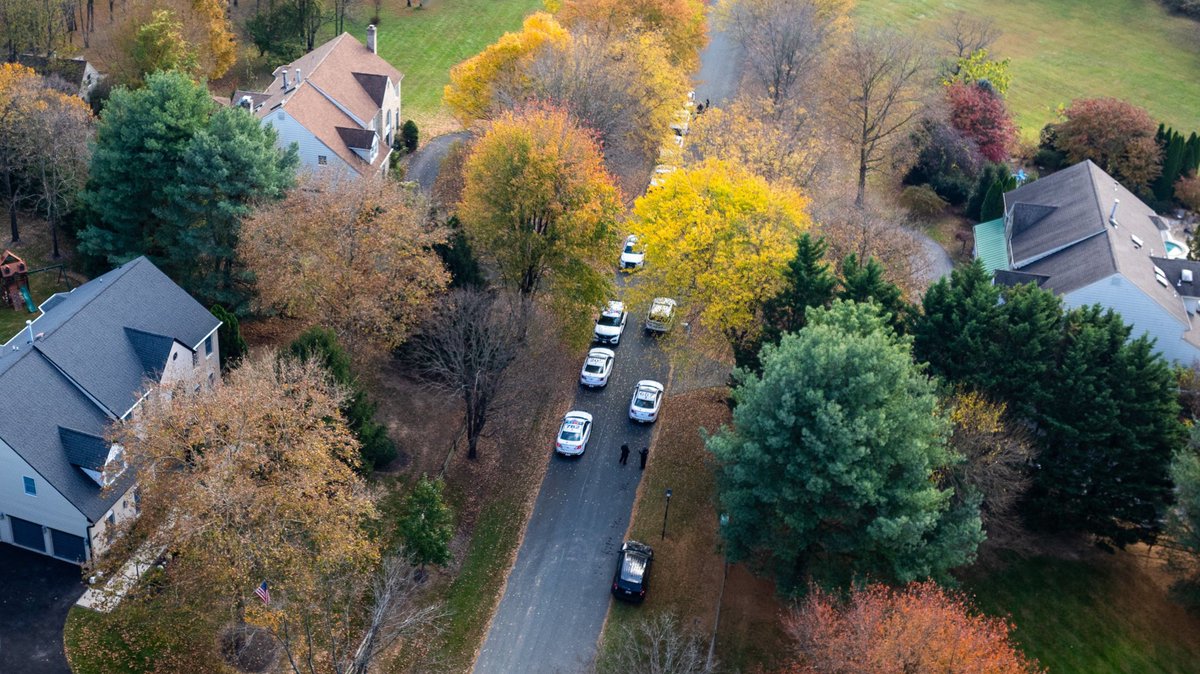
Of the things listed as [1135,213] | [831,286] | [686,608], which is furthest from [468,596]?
[1135,213]

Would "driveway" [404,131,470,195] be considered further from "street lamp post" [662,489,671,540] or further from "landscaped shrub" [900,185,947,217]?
"landscaped shrub" [900,185,947,217]

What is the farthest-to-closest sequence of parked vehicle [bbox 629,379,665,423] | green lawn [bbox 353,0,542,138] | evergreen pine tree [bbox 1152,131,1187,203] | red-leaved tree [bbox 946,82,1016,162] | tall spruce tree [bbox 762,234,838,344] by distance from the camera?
green lawn [bbox 353,0,542,138]
evergreen pine tree [bbox 1152,131,1187,203]
red-leaved tree [bbox 946,82,1016,162]
parked vehicle [bbox 629,379,665,423]
tall spruce tree [bbox 762,234,838,344]

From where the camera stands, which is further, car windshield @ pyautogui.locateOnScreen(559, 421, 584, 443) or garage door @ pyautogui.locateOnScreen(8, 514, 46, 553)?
car windshield @ pyautogui.locateOnScreen(559, 421, 584, 443)

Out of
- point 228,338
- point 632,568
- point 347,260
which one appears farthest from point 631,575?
point 228,338

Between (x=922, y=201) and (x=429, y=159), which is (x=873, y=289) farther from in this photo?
(x=429, y=159)

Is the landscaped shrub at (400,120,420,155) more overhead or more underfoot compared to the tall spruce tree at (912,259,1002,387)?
more underfoot

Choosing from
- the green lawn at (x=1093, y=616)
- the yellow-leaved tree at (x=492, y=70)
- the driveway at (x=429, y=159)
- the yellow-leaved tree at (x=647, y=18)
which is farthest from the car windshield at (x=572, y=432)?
the yellow-leaved tree at (x=647, y=18)

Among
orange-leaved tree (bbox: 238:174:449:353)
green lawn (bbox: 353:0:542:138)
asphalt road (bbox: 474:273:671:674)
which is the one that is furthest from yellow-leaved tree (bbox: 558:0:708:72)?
orange-leaved tree (bbox: 238:174:449:353)

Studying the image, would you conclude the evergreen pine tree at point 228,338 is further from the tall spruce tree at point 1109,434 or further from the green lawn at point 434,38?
the tall spruce tree at point 1109,434
